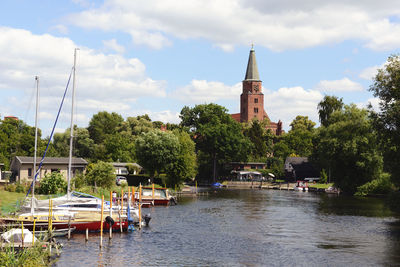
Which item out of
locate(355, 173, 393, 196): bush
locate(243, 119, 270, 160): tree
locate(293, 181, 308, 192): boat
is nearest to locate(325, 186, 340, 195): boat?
locate(355, 173, 393, 196): bush

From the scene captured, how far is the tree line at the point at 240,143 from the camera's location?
4738cm

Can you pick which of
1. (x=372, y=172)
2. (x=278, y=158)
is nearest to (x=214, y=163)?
(x=278, y=158)

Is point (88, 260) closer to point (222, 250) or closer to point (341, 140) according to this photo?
point (222, 250)

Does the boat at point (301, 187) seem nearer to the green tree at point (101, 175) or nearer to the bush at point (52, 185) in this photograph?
the green tree at point (101, 175)

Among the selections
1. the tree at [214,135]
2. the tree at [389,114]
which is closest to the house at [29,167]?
the tree at [389,114]

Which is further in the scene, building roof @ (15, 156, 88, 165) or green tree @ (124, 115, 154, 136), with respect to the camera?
green tree @ (124, 115, 154, 136)

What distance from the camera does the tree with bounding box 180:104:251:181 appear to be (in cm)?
12800

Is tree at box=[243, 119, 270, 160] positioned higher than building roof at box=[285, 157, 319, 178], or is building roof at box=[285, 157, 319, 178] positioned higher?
tree at box=[243, 119, 270, 160]

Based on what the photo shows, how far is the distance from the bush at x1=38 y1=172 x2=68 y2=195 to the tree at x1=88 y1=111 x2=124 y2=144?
89754 mm

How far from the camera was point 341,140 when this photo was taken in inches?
3602

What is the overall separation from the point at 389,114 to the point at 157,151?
53002mm

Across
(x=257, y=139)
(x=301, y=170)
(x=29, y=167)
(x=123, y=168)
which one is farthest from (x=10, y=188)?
(x=257, y=139)

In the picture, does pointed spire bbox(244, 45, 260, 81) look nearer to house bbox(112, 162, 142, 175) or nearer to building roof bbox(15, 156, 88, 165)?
house bbox(112, 162, 142, 175)

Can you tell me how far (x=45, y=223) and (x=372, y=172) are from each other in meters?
69.8
